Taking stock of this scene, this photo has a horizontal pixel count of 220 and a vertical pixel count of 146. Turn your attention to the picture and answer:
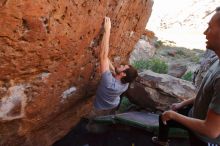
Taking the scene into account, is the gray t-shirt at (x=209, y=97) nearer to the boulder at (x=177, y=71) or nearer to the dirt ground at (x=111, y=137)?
the dirt ground at (x=111, y=137)

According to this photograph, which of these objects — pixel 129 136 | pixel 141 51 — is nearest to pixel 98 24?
pixel 129 136

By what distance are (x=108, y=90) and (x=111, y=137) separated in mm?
1027

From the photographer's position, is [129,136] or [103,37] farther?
[129,136]

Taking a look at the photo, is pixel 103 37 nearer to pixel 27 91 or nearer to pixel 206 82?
pixel 27 91

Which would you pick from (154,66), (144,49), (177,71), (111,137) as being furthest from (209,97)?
(144,49)

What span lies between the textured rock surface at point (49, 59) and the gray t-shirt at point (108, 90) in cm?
18

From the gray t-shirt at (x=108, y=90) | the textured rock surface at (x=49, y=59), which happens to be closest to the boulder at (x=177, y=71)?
the textured rock surface at (x=49, y=59)

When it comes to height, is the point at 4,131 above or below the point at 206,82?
below

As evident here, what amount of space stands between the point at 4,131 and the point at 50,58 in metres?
0.88

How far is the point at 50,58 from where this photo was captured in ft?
10.3

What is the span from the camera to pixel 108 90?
4.11 metres

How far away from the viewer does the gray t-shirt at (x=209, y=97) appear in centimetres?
248

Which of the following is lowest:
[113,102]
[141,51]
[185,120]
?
[141,51]

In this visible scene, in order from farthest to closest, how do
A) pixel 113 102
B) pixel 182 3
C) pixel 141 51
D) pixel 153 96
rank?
1. pixel 182 3
2. pixel 141 51
3. pixel 153 96
4. pixel 113 102
